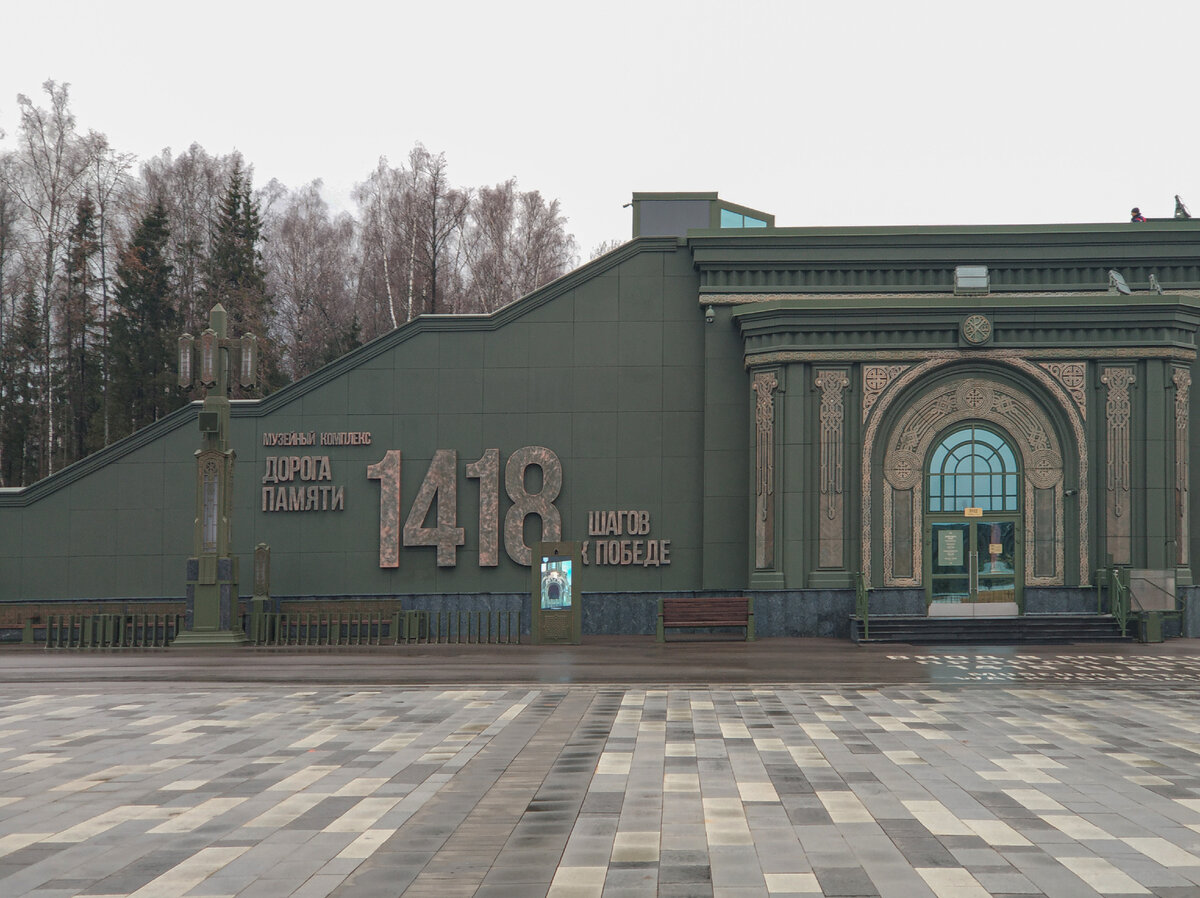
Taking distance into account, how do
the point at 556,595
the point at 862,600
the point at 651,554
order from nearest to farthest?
the point at 556,595
the point at 862,600
the point at 651,554

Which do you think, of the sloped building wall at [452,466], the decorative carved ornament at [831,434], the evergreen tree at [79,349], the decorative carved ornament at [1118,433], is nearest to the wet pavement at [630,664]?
the decorative carved ornament at [1118,433]

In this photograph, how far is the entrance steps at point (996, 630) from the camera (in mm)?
25375

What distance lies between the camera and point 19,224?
59.7 meters

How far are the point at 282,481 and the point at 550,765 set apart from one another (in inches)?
778

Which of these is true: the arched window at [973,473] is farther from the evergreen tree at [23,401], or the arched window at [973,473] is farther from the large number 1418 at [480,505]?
the evergreen tree at [23,401]

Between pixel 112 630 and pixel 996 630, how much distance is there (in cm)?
1977

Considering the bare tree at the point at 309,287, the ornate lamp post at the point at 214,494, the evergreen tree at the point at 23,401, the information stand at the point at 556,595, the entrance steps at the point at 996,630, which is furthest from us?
the bare tree at the point at 309,287

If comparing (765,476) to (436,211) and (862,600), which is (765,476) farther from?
(436,211)

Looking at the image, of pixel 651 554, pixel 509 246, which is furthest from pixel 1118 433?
pixel 509 246

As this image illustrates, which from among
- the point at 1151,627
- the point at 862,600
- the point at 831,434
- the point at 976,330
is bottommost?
the point at 1151,627

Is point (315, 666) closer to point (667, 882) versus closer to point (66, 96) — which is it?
point (667, 882)

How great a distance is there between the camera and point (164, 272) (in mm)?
51719

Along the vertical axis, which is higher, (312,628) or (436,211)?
(436,211)

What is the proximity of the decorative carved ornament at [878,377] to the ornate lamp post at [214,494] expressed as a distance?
1466 cm
